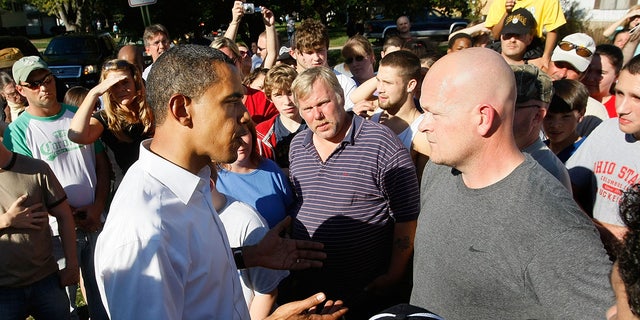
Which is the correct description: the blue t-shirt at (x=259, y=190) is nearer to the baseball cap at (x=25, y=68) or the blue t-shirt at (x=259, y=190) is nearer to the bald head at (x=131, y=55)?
the baseball cap at (x=25, y=68)

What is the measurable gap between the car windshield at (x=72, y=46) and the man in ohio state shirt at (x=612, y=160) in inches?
616

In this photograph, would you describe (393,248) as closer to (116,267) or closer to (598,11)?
(116,267)

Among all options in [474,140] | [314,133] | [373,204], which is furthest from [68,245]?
[474,140]

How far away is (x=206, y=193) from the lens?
2.00 meters

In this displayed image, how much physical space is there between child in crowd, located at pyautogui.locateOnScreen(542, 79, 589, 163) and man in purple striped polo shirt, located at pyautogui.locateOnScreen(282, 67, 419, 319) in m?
1.08

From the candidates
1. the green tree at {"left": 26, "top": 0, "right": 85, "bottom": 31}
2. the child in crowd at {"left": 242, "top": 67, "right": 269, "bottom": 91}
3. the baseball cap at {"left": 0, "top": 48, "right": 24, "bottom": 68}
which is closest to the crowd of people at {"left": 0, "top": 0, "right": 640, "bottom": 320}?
the child in crowd at {"left": 242, "top": 67, "right": 269, "bottom": 91}

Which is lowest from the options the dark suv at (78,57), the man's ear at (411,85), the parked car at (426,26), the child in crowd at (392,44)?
the parked car at (426,26)

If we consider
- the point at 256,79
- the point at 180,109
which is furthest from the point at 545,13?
the point at 180,109

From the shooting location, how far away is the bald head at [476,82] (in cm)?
188

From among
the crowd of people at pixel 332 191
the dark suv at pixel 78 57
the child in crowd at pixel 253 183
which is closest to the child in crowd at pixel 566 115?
the crowd of people at pixel 332 191

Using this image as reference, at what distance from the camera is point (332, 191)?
125 inches

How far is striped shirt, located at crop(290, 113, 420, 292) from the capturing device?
3127 mm

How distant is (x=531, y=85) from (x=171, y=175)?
181 centimetres

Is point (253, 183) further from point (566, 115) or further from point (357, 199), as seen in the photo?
point (566, 115)
